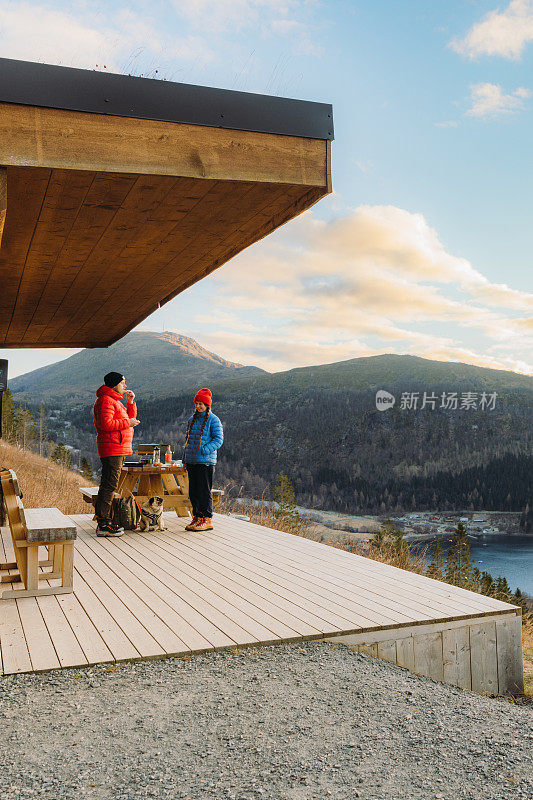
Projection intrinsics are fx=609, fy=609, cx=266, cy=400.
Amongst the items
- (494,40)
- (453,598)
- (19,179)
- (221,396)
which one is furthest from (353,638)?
(221,396)

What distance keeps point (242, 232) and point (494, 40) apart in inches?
281

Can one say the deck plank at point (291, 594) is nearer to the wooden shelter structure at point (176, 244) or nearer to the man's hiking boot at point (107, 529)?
the wooden shelter structure at point (176, 244)

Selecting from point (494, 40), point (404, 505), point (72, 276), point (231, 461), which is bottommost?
point (404, 505)

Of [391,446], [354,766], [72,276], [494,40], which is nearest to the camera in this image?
[354,766]

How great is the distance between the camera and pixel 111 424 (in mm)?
5840

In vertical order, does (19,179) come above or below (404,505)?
above

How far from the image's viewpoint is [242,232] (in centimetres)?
422

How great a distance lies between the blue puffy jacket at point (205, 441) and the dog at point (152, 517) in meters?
0.70

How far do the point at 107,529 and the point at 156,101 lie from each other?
4410 mm

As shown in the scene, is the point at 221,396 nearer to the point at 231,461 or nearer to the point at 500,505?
the point at 231,461

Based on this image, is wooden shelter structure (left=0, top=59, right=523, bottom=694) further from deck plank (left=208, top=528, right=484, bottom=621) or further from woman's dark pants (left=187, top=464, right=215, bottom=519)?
woman's dark pants (left=187, top=464, right=215, bottom=519)

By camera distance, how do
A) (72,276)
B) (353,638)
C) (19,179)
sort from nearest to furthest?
(19,179)
(353,638)
(72,276)

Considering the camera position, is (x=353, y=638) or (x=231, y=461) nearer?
(x=353, y=638)

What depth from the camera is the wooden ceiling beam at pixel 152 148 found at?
298 cm
